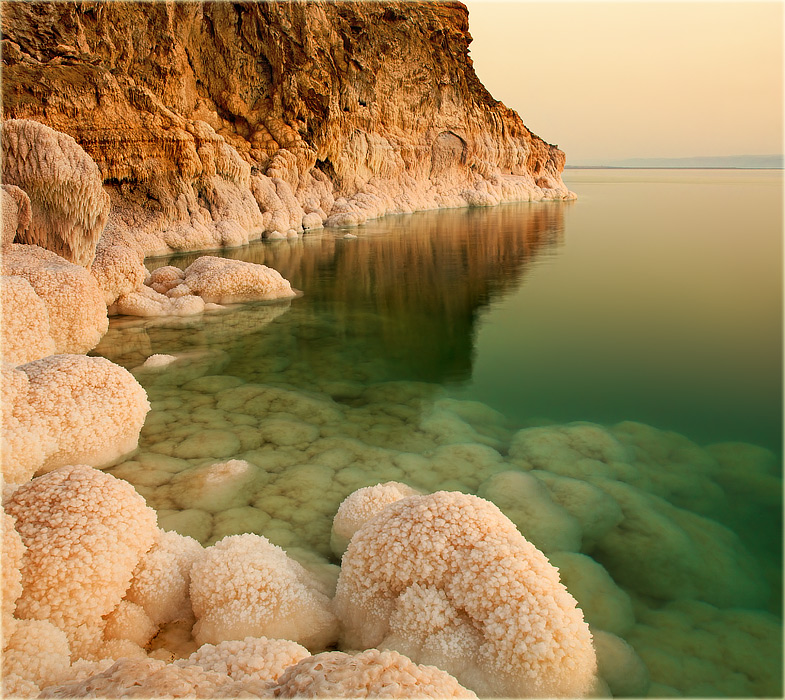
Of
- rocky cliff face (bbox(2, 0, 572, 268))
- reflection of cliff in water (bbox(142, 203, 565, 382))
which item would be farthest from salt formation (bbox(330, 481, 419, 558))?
rocky cliff face (bbox(2, 0, 572, 268))

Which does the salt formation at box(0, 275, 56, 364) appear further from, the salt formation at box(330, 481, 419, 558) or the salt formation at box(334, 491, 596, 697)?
the salt formation at box(334, 491, 596, 697)

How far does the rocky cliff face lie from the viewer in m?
13.8

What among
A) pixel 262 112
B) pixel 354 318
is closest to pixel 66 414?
pixel 354 318

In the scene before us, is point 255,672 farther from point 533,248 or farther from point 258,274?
point 533,248

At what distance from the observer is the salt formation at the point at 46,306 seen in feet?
16.8

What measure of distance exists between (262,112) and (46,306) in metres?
17.6

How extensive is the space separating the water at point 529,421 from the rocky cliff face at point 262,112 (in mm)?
3973

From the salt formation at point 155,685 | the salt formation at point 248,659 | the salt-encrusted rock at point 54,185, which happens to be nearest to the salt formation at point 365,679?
the salt formation at point 155,685

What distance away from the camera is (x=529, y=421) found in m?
5.28

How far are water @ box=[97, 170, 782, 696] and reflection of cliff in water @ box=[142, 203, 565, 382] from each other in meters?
0.06

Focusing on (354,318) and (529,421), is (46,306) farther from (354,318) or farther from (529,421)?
(529,421)

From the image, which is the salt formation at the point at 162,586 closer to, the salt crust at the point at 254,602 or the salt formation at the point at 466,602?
the salt crust at the point at 254,602

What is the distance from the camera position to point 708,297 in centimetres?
1083

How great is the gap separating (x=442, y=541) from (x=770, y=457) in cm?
370
